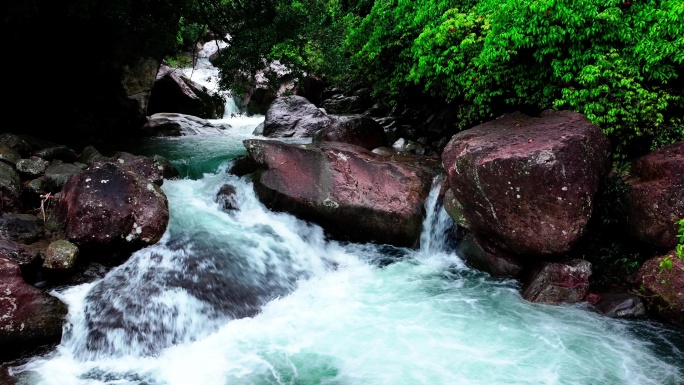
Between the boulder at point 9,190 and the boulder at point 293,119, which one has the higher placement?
the boulder at point 293,119

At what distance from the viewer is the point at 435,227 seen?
25.5 feet

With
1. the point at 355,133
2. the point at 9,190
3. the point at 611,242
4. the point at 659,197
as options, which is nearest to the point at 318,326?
the point at 611,242

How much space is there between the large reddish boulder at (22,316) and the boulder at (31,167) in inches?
124

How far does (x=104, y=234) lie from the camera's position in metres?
6.02

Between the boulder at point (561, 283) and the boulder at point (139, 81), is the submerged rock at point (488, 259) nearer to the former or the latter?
the boulder at point (561, 283)

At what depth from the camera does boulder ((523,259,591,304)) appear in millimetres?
5805

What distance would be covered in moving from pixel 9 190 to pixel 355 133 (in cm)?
748

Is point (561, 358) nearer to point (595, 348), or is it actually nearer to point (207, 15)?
point (595, 348)

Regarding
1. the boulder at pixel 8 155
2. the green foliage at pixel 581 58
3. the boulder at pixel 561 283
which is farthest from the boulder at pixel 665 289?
the boulder at pixel 8 155

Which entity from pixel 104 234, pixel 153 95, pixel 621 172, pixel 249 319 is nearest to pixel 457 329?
pixel 249 319

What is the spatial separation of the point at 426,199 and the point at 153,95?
1514 cm

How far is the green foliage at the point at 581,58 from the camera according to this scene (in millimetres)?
6062

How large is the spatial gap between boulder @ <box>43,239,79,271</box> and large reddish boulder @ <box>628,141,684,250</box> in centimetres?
789

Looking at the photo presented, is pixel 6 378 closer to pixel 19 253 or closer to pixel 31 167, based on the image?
pixel 19 253
